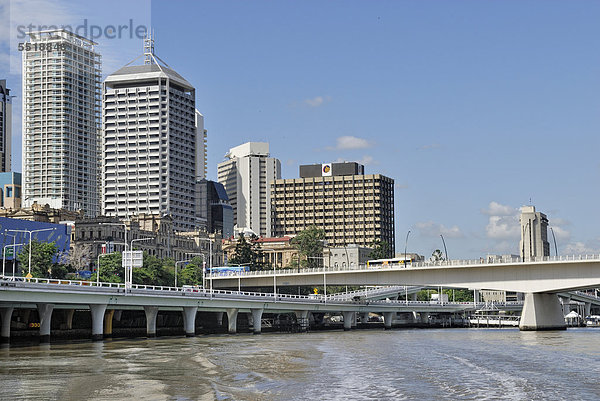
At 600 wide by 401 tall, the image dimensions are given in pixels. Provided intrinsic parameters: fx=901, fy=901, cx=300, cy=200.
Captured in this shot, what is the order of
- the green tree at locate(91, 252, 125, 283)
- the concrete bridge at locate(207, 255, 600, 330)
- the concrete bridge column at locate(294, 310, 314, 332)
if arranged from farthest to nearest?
the green tree at locate(91, 252, 125, 283)
the concrete bridge column at locate(294, 310, 314, 332)
the concrete bridge at locate(207, 255, 600, 330)

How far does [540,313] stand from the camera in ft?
475

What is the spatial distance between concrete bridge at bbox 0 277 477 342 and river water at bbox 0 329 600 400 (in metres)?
8.19

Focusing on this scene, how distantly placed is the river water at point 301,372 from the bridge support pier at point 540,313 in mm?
42283

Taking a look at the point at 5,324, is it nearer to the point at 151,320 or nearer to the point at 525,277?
the point at 151,320

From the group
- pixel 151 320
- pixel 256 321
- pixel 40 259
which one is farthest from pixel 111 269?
pixel 151 320

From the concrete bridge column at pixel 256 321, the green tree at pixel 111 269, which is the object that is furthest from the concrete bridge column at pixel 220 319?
the green tree at pixel 111 269

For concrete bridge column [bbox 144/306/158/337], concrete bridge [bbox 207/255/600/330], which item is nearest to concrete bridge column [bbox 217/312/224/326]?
concrete bridge [bbox 207/255/600/330]

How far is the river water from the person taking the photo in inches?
2130

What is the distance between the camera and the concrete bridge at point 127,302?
106750mm

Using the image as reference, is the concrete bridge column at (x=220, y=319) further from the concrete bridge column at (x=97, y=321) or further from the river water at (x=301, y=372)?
the river water at (x=301, y=372)

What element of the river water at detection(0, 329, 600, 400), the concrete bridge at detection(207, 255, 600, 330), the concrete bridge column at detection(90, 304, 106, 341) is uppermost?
the concrete bridge at detection(207, 255, 600, 330)

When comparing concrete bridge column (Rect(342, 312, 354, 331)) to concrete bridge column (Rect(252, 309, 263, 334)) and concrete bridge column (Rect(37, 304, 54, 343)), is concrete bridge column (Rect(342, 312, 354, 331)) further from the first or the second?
concrete bridge column (Rect(37, 304, 54, 343))

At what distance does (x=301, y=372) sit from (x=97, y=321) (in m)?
56.7

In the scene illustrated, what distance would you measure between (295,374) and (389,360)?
17.0 meters
